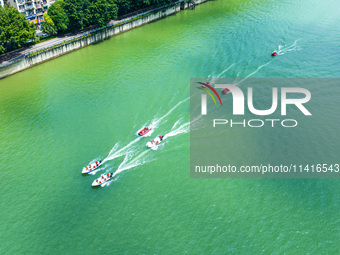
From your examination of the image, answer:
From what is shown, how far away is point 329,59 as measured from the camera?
227ft

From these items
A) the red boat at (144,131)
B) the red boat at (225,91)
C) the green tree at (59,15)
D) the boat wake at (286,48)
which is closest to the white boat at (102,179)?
the red boat at (144,131)

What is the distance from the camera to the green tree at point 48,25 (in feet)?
260

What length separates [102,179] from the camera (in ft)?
143

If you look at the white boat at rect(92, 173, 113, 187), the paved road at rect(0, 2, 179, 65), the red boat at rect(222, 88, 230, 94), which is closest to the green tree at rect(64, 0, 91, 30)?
the paved road at rect(0, 2, 179, 65)

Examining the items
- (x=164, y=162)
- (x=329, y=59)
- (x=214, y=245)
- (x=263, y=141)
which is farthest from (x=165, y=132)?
(x=329, y=59)

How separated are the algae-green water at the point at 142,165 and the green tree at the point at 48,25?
8174mm

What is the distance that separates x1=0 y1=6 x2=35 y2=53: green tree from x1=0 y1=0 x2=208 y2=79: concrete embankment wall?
13.1 feet

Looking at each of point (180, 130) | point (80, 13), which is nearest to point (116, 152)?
point (180, 130)

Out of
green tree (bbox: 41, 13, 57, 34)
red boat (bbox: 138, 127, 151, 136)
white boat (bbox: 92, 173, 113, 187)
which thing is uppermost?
green tree (bbox: 41, 13, 57, 34)

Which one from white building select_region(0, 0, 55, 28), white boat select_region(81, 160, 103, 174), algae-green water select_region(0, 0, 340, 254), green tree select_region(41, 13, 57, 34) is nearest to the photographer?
algae-green water select_region(0, 0, 340, 254)

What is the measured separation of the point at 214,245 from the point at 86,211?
53.9 feet

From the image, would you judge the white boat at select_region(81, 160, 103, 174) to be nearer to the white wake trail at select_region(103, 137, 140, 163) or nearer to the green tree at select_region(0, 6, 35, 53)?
the white wake trail at select_region(103, 137, 140, 163)

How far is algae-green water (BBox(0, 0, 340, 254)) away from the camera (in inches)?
1455

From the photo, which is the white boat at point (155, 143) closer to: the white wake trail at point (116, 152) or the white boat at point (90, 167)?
the white wake trail at point (116, 152)
